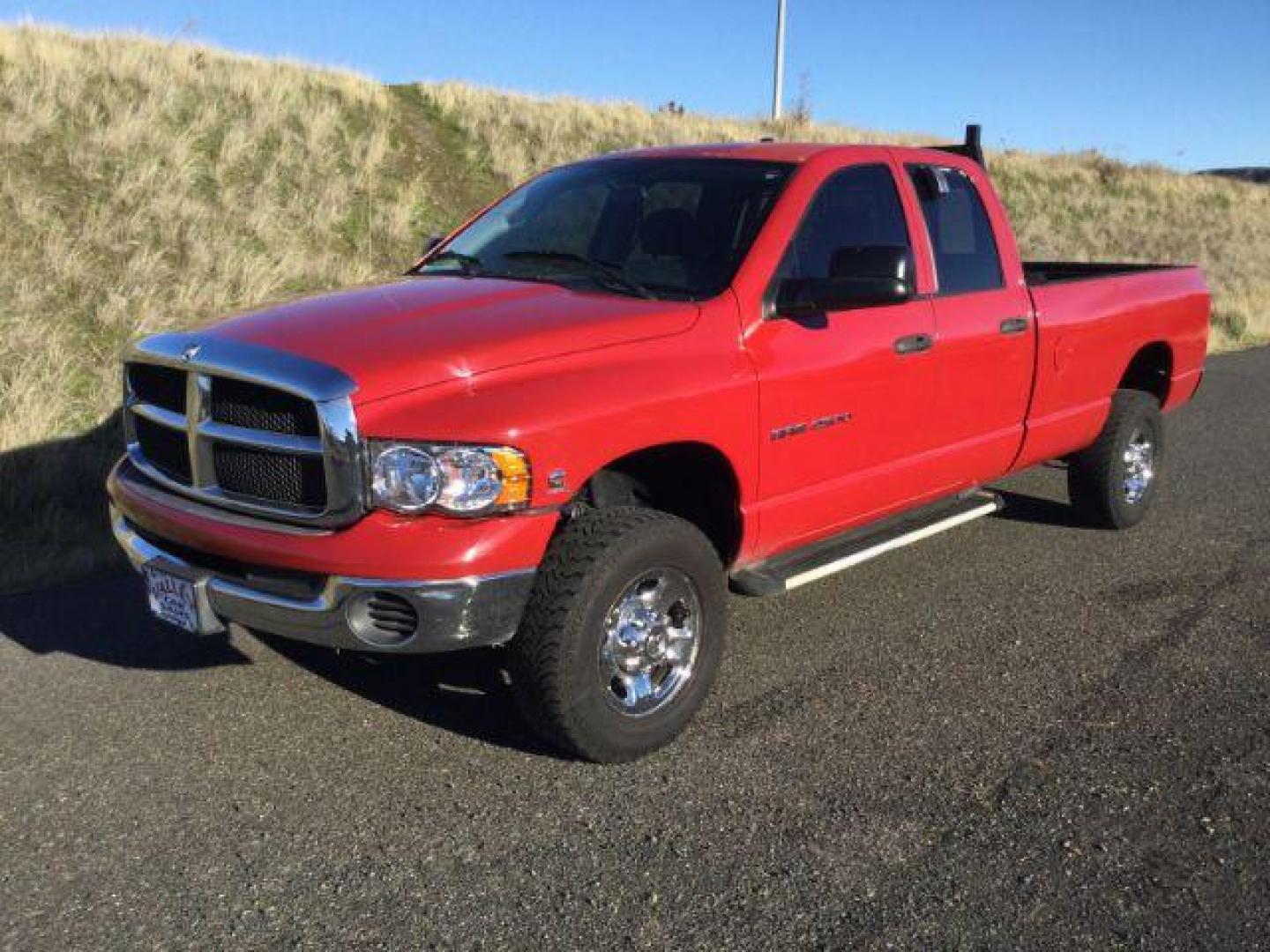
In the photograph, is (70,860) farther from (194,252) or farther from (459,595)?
(194,252)

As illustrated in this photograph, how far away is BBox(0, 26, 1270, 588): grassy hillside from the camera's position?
6891 mm

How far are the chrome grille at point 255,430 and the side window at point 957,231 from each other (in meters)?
2.76

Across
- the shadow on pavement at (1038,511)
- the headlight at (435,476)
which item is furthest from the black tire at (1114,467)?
the headlight at (435,476)

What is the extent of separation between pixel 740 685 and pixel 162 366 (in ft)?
7.53

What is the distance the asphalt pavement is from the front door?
64cm

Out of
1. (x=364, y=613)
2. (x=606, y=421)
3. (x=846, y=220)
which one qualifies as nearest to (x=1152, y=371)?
(x=846, y=220)

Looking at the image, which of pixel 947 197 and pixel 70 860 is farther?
pixel 947 197

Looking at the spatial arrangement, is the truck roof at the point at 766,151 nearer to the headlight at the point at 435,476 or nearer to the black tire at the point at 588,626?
the black tire at the point at 588,626

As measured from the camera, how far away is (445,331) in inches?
135

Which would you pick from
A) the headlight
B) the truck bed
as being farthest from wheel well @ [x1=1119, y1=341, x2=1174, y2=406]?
the headlight

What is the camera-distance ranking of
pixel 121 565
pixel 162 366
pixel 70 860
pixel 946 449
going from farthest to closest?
pixel 121 565 → pixel 946 449 → pixel 162 366 → pixel 70 860

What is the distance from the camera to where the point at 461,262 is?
464 centimetres

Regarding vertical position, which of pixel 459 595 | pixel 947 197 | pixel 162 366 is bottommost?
pixel 459 595

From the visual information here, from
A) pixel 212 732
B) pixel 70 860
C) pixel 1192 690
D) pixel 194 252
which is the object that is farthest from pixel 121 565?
pixel 194 252
